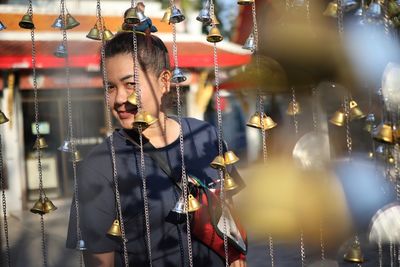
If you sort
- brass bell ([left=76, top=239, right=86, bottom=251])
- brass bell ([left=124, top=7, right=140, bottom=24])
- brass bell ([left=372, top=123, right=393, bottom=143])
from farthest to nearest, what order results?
brass bell ([left=76, top=239, right=86, bottom=251]), brass bell ([left=124, top=7, right=140, bottom=24]), brass bell ([left=372, top=123, right=393, bottom=143])

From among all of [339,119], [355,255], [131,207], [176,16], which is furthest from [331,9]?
[131,207]

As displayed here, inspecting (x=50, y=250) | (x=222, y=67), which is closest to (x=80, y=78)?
(x=222, y=67)

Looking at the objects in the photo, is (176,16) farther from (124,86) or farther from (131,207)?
(131,207)

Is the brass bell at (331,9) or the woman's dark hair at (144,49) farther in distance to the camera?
the woman's dark hair at (144,49)

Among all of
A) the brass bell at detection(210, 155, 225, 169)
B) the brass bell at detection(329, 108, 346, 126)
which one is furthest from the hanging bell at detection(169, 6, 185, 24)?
the brass bell at detection(329, 108, 346, 126)

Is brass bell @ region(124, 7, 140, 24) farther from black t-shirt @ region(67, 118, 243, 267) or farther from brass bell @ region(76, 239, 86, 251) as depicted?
brass bell @ region(76, 239, 86, 251)

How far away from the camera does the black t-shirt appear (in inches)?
49.4

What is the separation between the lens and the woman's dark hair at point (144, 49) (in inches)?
50.9

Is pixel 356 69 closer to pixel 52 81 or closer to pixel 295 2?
pixel 295 2

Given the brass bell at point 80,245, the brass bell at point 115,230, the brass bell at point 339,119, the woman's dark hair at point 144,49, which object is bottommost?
the brass bell at point 80,245

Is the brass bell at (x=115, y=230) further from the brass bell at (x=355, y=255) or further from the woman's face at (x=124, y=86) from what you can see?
the brass bell at (x=355, y=255)

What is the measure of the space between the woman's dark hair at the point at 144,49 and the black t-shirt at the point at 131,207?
23cm

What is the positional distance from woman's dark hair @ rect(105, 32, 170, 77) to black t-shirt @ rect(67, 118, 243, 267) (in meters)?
0.23

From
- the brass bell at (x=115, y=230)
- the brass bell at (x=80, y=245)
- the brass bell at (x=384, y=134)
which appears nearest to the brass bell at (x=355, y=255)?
the brass bell at (x=384, y=134)
